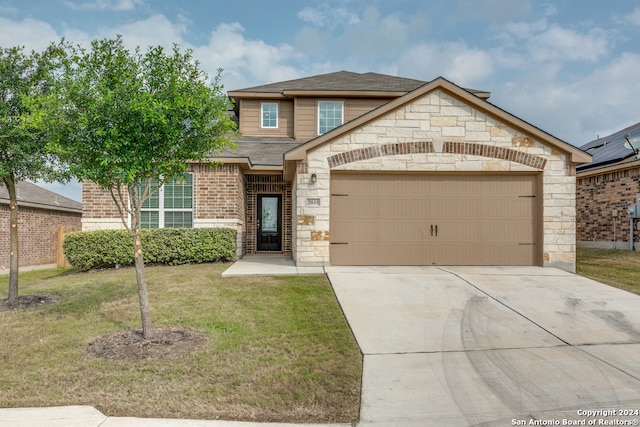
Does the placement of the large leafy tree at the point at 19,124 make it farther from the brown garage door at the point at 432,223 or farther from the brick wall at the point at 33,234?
the brick wall at the point at 33,234

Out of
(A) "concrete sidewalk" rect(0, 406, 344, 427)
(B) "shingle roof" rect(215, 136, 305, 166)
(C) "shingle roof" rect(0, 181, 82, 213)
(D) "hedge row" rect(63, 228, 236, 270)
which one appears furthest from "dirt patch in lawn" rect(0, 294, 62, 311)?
(C) "shingle roof" rect(0, 181, 82, 213)

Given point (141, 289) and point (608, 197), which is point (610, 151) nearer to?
point (608, 197)

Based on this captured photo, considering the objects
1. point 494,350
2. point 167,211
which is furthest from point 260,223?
point 494,350

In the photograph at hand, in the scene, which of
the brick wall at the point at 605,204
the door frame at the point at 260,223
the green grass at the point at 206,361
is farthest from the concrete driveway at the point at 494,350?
the brick wall at the point at 605,204

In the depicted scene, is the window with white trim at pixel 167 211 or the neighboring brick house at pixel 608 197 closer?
the window with white trim at pixel 167 211

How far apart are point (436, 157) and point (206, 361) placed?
7633 millimetres

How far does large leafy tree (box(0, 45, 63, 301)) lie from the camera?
681 cm

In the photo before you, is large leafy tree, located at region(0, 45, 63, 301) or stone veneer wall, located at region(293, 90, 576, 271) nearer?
large leafy tree, located at region(0, 45, 63, 301)

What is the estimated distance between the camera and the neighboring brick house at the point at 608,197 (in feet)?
42.3

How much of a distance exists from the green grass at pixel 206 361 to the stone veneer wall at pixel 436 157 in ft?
9.09

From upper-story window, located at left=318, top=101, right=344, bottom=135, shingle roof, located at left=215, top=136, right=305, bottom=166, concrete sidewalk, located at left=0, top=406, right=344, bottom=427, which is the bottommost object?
concrete sidewalk, located at left=0, top=406, right=344, bottom=427

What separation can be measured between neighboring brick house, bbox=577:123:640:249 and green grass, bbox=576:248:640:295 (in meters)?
0.77

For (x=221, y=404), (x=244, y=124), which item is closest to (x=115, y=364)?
(x=221, y=404)

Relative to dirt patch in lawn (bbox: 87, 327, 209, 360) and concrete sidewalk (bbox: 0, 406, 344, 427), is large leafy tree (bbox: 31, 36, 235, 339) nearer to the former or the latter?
dirt patch in lawn (bbox: 87, 327, 209, 360)
